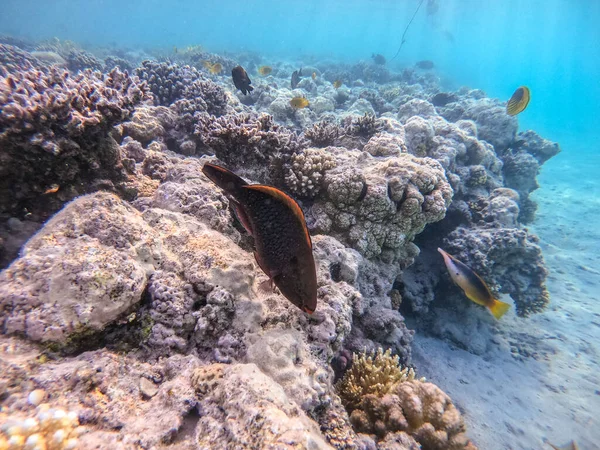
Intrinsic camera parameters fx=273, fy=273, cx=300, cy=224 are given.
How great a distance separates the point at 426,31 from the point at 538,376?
410 ft

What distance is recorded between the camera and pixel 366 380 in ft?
8.62

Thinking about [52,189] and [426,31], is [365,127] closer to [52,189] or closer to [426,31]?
[52,189]

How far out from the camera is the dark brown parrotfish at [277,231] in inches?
67.2

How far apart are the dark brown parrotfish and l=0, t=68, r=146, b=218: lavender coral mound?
5.11 ft

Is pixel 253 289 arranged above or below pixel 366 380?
above

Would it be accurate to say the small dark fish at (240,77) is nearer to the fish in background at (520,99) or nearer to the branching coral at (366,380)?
the branching coral at (366,380)

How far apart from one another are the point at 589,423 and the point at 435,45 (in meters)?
122

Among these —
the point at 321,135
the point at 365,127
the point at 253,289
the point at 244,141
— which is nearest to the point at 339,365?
the point at 253,289

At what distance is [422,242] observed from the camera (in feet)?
21.1

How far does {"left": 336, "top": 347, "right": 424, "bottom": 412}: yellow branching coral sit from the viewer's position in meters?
2.60

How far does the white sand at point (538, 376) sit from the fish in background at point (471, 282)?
2.00 m

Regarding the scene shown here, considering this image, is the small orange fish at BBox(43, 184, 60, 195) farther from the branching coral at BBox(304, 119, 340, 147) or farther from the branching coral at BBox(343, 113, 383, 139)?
the branching coral at BBox(343, 113, 383, 139)

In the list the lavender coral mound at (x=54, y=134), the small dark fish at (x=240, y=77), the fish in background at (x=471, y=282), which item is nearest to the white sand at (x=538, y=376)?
the fish in background at (x=471, y=282)

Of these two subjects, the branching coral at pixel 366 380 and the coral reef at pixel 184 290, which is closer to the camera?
the coral reef at pixel 184 290
